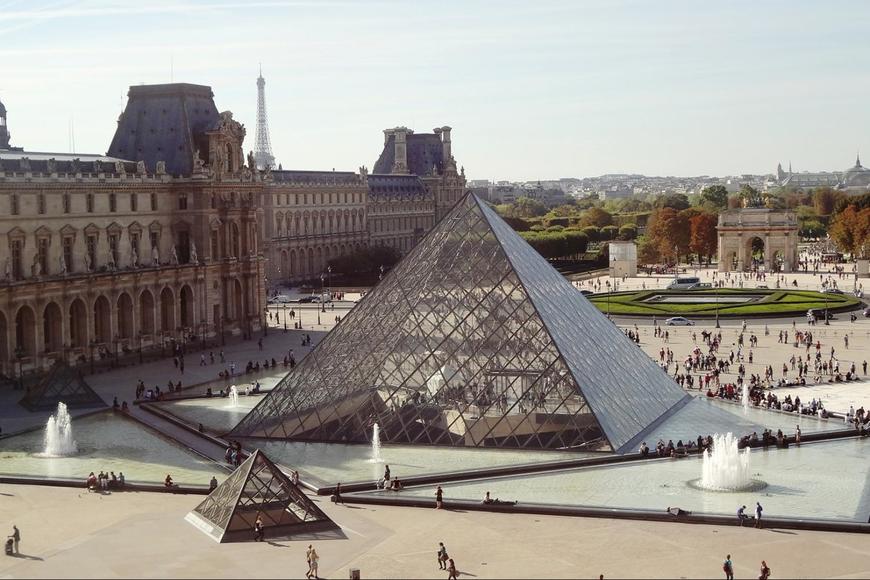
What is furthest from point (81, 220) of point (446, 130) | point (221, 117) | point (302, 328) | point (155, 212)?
point (446, 130)

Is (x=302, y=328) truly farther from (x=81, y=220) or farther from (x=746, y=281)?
(x=746, y=281)

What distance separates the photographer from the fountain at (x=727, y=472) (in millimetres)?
28250

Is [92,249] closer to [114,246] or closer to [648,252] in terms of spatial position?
[114,246]

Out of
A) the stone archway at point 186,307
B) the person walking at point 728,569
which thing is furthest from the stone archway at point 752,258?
the person walking at point 728,569

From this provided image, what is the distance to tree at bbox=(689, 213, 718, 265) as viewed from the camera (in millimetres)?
107688

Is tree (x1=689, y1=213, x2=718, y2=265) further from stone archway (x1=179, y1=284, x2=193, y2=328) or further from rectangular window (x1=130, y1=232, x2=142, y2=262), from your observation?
rectangular window (x1=130, y1=232, x2=142, y2=262)

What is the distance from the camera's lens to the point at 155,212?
181 ft

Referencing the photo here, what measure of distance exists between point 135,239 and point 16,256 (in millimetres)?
7610

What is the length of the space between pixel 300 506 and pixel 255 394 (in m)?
17.5

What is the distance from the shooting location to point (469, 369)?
109 feet

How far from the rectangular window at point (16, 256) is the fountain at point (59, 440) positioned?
13.3m

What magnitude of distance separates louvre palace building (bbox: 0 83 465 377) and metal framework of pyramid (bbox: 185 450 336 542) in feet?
75.0

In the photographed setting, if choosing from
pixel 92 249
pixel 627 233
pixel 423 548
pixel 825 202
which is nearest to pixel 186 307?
pixel 92 249

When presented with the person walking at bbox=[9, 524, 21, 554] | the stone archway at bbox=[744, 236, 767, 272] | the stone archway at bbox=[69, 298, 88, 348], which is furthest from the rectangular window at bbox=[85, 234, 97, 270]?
the stone archway at bbox=[744, 236, 767, 272]
